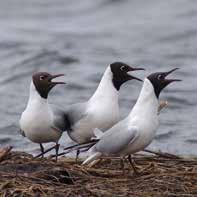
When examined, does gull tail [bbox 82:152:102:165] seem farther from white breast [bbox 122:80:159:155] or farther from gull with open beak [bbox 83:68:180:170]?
white breast [bbox 122:80:159:155]

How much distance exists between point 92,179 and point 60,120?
1201 mm

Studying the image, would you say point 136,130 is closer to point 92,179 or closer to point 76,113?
point 92,179

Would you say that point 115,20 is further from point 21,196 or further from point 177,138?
point 21,196

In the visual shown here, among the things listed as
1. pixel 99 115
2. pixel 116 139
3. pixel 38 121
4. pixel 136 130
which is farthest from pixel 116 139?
pixel 38 121

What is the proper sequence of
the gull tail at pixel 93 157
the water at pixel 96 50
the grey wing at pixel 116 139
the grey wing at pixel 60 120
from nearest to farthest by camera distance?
1. the grey wing at pixel 116 139
2. the gull tail at pixel 93 157
3. the grey wing at pixel 60 120
4. the water at pixel 96 50

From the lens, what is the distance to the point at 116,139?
916cm

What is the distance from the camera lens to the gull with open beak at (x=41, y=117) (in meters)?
9.92

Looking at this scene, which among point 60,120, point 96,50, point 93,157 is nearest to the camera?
point 93,157

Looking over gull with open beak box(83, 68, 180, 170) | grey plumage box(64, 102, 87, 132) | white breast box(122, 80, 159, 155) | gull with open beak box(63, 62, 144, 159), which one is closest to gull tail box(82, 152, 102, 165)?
gull with open beak box(83, 68, 180, 170)

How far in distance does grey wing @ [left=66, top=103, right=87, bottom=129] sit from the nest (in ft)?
1.40

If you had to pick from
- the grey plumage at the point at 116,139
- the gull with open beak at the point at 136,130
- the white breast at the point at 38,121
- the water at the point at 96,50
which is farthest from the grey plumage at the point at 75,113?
the water at the point at 96,50

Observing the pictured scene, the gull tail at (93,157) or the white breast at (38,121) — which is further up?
the white breast at (38,121)

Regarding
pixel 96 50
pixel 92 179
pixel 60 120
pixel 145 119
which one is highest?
pixel 145 119

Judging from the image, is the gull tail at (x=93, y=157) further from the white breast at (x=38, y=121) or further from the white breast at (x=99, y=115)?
the white breast at (x=38, y=121)
